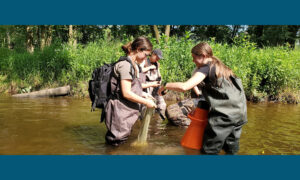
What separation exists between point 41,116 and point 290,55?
1003 cm

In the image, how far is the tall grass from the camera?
9.95 meters

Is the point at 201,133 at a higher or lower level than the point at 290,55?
lower

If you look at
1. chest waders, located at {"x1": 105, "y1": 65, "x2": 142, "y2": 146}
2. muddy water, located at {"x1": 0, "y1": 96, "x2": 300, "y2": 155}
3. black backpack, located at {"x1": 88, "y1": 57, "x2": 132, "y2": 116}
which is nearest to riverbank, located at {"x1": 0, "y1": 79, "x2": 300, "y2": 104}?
muddy water, located at {"x1": 0, "y1": 96, "x2": 300, "y2": 155}

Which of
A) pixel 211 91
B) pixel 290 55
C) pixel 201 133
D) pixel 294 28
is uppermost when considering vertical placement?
pixel 294 28

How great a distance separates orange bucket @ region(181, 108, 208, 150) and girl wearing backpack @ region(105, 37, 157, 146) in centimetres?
61

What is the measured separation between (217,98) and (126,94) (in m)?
1.24

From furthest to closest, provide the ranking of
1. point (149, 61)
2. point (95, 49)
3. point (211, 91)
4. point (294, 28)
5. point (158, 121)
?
1. point (294, 28)
2. point (95, 49)
3. point (158, 121)
4. point (149, 61)
5. point (211, 91)

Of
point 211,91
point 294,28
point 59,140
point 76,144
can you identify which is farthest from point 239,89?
point 294,28

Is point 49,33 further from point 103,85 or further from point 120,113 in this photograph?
point 120,113

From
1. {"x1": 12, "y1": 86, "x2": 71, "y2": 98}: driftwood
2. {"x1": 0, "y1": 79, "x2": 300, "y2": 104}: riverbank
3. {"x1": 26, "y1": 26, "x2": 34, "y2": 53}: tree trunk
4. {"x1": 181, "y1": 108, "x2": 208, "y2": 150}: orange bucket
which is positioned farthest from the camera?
{"x1": 26, "y1": 26, "x2": 34, "y2": 53}: tree trunk

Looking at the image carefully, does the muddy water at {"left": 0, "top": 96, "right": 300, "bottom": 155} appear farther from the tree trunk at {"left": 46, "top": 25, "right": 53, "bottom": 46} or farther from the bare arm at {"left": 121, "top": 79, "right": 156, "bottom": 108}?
the tree trunk at {"left": 46, "top": 25, "right": 53, "bottom": 46}

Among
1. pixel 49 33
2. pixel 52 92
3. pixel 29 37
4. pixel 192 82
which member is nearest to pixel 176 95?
pixel 52 92

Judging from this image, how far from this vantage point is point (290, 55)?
11.0 meters

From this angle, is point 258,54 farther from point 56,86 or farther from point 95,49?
point 56,86
